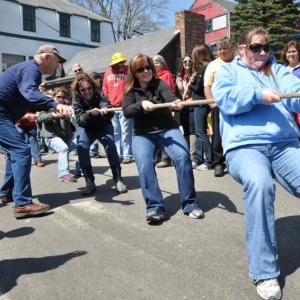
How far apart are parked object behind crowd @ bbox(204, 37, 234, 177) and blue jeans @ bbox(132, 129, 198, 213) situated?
Answer: 1775 mm

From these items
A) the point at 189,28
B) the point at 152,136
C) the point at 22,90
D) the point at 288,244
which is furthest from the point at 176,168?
the point at 189,28

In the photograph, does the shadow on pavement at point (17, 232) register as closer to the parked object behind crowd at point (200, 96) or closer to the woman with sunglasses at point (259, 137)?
the woman with sunglasses at point (259, 137)

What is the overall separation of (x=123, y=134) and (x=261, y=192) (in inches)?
225

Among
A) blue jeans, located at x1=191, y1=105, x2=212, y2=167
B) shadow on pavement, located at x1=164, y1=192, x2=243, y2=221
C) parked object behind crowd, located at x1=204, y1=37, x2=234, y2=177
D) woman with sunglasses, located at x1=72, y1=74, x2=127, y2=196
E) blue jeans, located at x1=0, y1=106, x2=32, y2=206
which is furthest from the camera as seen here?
blue jeans, located at x1=191, y1=105, x2=212, y2=167

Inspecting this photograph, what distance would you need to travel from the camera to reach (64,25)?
94.6 feet

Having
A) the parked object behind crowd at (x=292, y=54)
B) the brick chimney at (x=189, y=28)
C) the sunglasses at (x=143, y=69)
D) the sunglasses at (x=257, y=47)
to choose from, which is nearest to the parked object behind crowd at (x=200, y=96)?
the parked object behind crowd at (x=292, y=54)

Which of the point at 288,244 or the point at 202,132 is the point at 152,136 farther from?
the point at 202,132

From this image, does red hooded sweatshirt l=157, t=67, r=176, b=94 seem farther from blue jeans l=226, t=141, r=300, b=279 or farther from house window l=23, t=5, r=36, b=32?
house window l=23, t=5, r=36, b=32

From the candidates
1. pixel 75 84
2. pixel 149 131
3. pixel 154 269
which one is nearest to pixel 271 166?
pixel 154 269

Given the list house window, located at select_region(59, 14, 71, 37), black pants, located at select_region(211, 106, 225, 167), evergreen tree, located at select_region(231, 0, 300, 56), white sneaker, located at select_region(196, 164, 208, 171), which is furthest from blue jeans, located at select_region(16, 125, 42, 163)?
evergreen tree, located at select_region(231, 0, 300, 56)

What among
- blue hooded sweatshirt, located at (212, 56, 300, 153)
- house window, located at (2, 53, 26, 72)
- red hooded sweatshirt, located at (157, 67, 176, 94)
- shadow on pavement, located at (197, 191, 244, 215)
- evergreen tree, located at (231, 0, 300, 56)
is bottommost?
shadow on pavement, located at (197, 191, 244, 215)

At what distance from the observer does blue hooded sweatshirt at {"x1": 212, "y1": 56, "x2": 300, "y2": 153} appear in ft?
10.3

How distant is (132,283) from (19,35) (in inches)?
999

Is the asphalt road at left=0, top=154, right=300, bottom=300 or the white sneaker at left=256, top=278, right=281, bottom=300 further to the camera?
the asphalt road at left=0, top=154, right=300, bottom=300
